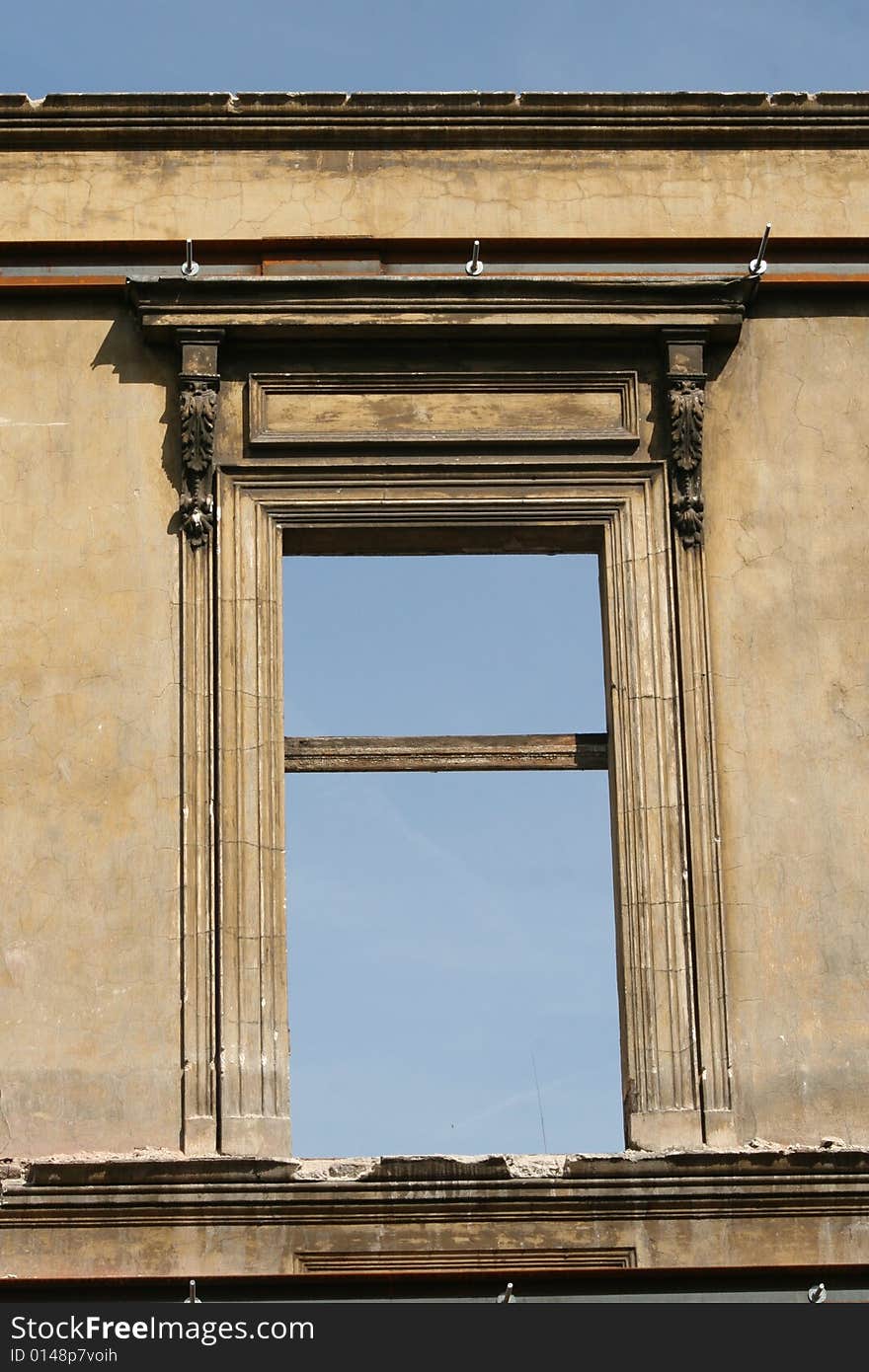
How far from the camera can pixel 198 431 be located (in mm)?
15344

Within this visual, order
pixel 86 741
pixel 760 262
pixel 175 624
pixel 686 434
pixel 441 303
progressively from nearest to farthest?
pixel 86 741, pixel 175 624, pixel 686 434, pixel 441 303, pixel 760 262

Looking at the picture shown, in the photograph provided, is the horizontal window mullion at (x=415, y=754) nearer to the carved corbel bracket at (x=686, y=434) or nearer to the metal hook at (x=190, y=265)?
the carved corbel bracket at (x=686, y=434)

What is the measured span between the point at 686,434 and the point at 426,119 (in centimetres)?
207

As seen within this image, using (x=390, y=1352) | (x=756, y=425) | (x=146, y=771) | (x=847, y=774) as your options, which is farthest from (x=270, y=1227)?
(x=756, y=425)

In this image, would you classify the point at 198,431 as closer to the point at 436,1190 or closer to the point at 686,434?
the point at 686,434

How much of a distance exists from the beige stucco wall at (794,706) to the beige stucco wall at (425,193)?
59 cm

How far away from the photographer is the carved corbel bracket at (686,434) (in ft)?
50.4

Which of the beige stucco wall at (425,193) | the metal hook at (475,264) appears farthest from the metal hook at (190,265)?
the metal hook at (475,264)

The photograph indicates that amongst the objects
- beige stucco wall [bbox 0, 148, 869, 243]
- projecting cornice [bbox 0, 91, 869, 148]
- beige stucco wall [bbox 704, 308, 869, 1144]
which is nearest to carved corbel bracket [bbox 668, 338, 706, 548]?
A: beige stucco wall [bbox 704, 308, 869, 1144]

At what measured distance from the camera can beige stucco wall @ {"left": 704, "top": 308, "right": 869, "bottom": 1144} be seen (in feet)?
47.9

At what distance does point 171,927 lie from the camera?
14.7m

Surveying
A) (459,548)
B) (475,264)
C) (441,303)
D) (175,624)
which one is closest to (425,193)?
(475,264)

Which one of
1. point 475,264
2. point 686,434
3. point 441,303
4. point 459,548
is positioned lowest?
point 459,548

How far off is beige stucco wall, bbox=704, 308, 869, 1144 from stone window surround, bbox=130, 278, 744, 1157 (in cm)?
15
